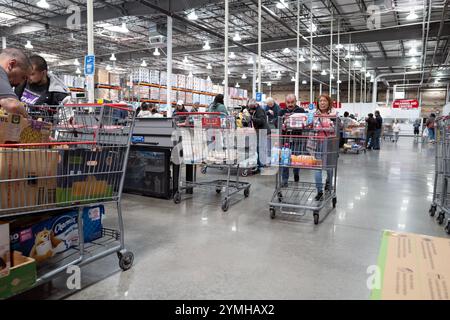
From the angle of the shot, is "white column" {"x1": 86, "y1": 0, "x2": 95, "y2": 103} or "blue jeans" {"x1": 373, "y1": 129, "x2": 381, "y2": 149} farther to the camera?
"blue jeans" {"x1": 373, "y1": 129, "x2": 381, "y2": 149}

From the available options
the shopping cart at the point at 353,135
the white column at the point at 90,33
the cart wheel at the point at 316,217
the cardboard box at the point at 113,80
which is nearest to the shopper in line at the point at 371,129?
the shopping cart at the point at 353,135

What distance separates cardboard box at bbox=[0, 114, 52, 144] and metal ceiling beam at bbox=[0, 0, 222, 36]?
9690mm

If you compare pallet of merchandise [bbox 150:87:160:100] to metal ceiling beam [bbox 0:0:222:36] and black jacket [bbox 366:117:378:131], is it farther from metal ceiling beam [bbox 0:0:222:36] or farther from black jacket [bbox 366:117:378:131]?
black jacket [bbox 366:117:378:131]

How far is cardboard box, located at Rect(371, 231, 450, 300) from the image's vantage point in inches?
74.8

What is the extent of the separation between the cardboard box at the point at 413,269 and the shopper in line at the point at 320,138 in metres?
1.39

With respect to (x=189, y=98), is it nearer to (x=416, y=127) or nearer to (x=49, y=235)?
(x=49, y=235)

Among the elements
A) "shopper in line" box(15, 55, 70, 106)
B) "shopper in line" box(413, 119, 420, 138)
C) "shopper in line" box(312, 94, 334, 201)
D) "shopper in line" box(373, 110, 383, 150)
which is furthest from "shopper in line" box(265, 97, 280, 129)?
"shopper in line" box(413, 119, 420, 138)

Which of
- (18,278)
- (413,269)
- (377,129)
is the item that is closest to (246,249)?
(413,269)

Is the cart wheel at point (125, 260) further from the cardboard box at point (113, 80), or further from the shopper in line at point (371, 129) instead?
the shopper in line at point (371, 129)

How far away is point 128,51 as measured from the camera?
66.6 ft

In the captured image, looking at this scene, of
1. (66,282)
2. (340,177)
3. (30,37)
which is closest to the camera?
(66,282)

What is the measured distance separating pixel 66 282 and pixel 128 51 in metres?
20.1
